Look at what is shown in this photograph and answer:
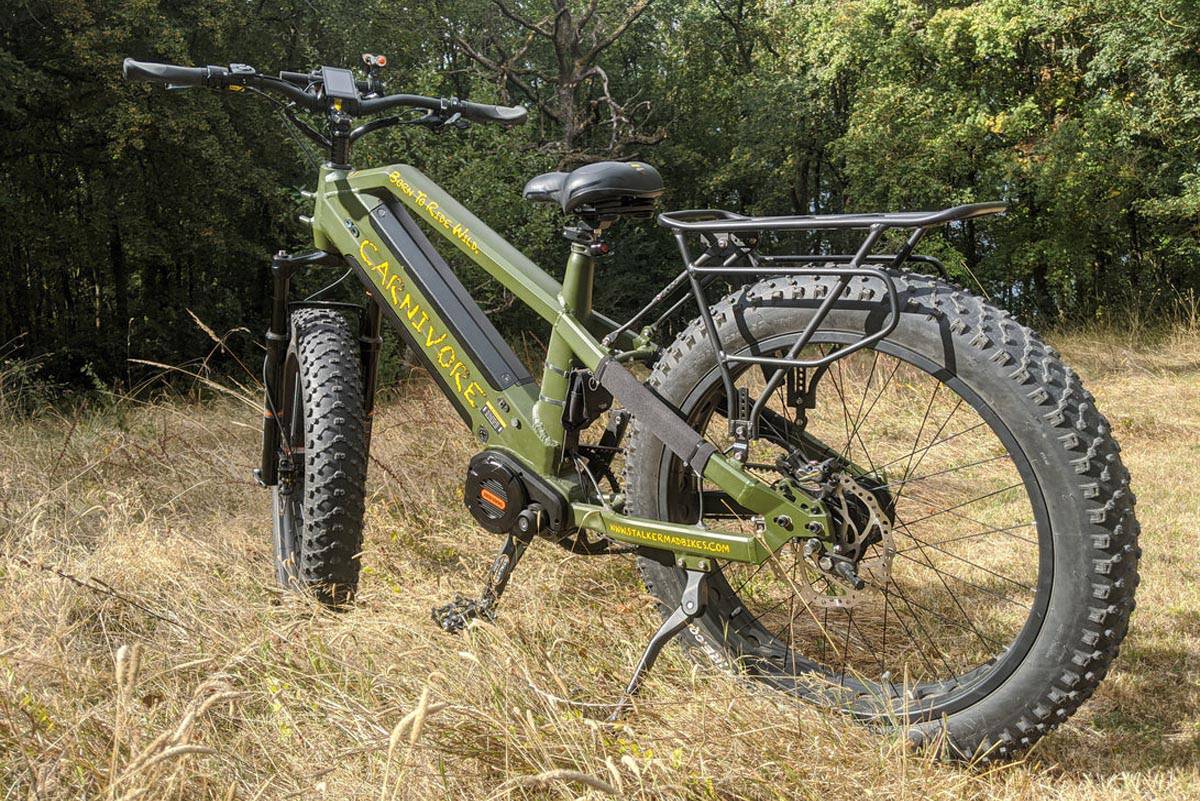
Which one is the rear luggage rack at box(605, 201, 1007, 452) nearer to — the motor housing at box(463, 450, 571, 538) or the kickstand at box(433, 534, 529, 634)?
the motor housing at box(463, 450, 571, 538)

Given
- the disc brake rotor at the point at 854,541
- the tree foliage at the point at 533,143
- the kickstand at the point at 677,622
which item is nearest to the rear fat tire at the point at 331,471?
the kickstand at the point at 677,622

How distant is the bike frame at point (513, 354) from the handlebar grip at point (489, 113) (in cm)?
37

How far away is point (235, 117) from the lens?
46.3 feet

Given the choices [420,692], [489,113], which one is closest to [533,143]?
[489,113]

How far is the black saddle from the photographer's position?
213 centimetres

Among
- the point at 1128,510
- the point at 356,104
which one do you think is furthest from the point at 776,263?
the point at 356,104

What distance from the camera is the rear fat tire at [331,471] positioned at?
2588 millimetres

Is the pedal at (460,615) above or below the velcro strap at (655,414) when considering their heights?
below

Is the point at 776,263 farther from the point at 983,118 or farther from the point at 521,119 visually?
the point at 983,118

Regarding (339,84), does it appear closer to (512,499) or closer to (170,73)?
(170,73)

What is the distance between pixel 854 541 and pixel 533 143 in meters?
12.1

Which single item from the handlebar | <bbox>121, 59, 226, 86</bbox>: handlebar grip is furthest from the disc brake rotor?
<bbox>121, 59, 226, 86</bbox>: handlebar grip

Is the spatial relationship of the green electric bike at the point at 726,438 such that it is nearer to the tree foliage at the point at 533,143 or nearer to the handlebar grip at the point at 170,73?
the handlebar grip at the point at 170,73

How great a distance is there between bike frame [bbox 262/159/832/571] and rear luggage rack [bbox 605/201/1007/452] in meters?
0.11
